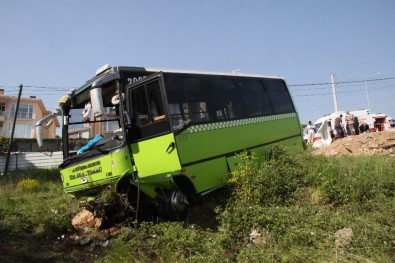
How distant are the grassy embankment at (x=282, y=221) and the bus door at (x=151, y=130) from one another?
121 centimetres

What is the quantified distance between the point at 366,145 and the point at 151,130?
9119 mm

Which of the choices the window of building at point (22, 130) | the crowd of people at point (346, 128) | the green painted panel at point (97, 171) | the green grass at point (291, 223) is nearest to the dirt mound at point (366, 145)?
the green grass at point (291, 223)

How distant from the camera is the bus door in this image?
7.18 meters

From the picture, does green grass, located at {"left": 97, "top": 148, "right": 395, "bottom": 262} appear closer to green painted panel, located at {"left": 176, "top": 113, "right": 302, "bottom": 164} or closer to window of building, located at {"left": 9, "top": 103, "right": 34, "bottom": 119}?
green painted panel, located at {"left": 176, "top": 113, "right": 302, "bottom": 164}

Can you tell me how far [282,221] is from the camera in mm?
5980

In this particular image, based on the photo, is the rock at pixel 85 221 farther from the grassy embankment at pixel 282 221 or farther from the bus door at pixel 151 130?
the bus door at pixel 151 130

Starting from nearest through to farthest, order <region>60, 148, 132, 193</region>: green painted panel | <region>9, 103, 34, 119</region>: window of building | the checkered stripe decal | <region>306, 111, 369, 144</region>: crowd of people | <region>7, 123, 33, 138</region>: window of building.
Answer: <region>60, 148, 132, 193</region>: green painted panel
the checkered stripe decal
<region>306, 111, 369, 144</region>: crowd of people
<region>7, 123, 33, 138</region>: window of building
<region>9, 103, 34, 119</region>: window of building

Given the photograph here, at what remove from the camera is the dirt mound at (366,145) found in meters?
12.4

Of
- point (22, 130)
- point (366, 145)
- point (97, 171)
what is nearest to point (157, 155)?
point (97, 171)

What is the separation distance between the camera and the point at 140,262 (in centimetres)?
530

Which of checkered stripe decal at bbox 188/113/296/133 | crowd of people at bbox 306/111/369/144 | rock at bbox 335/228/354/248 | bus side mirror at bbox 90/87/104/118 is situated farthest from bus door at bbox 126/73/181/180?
crowd of people at bbox 306/111/369/144

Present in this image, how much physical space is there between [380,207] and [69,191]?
21.3 feet

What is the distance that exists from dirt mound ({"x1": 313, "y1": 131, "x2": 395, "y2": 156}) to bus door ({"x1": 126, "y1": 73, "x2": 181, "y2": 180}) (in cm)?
728

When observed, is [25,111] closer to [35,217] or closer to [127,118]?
[35,217]
